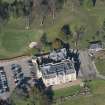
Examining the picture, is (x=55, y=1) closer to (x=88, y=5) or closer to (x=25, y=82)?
(x=88, y=5)

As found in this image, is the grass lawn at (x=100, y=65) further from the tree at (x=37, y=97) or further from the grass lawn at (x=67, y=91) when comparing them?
the tree at (x=37, y=97)

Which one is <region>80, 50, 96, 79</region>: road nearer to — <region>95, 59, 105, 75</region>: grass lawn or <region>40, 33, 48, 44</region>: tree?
<region>95, 59, 105, 75</region>: grass lawn

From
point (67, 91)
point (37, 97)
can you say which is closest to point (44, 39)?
point (67, 91)

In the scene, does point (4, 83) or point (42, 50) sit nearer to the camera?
point (4, 83)

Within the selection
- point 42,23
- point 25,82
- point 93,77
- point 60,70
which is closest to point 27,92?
point 25,82

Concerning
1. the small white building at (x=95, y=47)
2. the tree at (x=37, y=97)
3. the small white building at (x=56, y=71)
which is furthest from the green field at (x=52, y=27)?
the tree at (x=37, y=97)

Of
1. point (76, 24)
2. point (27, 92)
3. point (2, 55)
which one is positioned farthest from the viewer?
point (76, 24)
